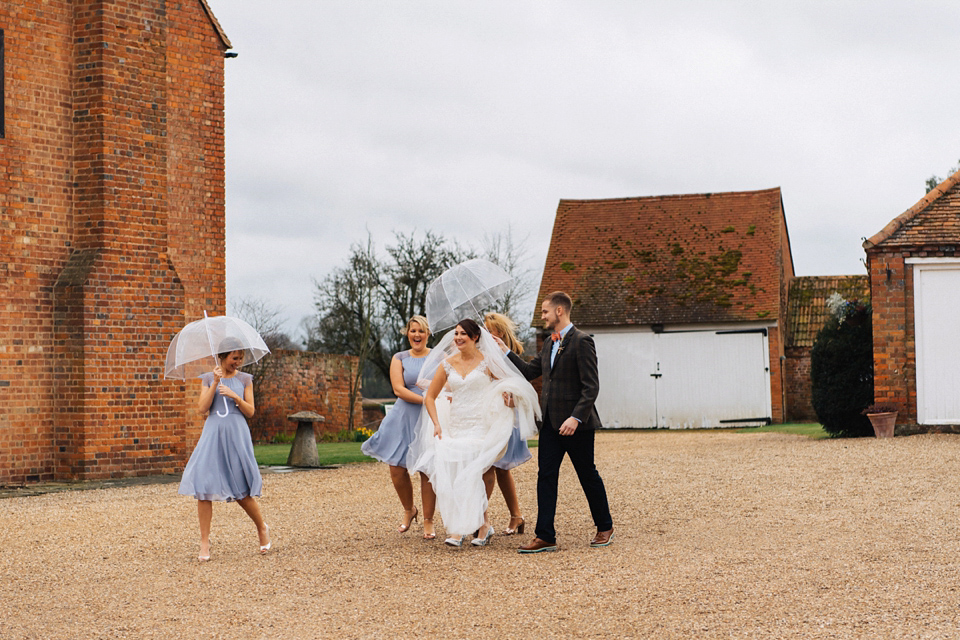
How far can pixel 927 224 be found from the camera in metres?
17.5

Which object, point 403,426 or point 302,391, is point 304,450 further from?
point 302,391

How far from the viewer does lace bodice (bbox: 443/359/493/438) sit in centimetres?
841

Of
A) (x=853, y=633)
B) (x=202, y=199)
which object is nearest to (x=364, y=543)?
(x=853, y=633)

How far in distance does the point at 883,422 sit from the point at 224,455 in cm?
1195

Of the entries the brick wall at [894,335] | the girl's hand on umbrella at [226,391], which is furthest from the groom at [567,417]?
the brick wall at [894,335]

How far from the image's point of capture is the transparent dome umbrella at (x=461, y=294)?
8.70 meters

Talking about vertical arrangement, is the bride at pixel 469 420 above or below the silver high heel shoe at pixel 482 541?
above

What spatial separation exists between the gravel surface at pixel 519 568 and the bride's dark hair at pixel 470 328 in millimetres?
1668

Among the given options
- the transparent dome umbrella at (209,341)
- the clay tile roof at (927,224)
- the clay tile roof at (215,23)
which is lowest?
the transparent dome umbrella at (209,341)

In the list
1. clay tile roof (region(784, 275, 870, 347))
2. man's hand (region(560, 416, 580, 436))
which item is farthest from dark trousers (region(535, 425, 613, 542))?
clay tile roof (region(784, 275, 870, 347))

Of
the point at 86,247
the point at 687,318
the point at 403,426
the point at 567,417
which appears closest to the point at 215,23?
the point at 86,247

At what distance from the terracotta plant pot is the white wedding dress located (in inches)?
397

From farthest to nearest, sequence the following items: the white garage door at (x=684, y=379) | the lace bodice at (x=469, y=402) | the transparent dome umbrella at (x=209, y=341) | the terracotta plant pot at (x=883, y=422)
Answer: the white garage door at (x=684, y=379) < the terracotta plant pot at (x=883, y=422) < the lace bodice at (x=469, y=402) < the transparent dome umbrella at (x=209, y=341)

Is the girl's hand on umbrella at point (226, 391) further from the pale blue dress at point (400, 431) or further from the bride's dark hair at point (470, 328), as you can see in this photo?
the bride's dark hair at point (470, 328)
